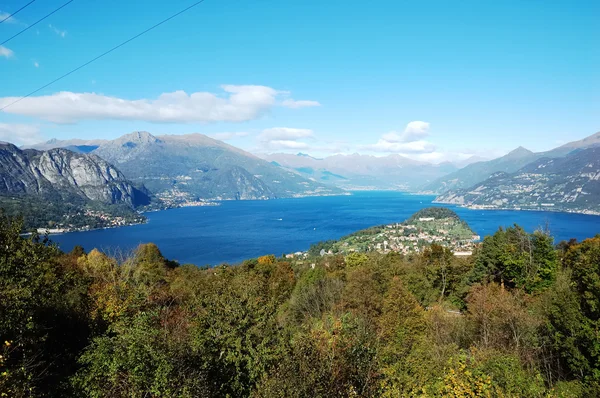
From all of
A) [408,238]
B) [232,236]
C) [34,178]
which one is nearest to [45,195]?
[34,178]

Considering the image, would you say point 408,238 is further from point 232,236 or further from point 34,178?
point 34,178

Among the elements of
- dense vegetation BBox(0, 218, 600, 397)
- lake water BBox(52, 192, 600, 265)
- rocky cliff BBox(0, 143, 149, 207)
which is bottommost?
lake water BBox(52, 192, 600, 265)

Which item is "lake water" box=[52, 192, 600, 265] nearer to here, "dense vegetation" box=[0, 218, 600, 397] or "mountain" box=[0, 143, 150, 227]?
"mountain" box=[0, 143, 150, 227]

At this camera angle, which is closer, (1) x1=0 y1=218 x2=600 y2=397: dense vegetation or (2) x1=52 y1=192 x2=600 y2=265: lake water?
(1) x1=0 y1=218 x2=600 y2=397: dense vegetation

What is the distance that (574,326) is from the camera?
14.4m

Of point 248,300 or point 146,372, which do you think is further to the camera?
point 248,300

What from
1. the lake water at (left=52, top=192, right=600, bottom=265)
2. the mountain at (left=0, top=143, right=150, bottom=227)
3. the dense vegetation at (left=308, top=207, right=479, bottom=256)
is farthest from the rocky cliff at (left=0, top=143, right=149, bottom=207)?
the dense vegetation at (left=308, top=207, right=479, bottom=256)

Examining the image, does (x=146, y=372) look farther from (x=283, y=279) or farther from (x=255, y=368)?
(x=283, y=279)

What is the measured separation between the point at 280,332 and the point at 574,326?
13081 mm

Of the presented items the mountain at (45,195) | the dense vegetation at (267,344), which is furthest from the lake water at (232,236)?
the dense vegetation at (267,344)

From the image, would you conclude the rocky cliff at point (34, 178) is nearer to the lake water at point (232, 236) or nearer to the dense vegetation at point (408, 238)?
the lake water at point (232, 236)

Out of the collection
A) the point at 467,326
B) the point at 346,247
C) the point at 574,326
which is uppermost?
the point at 574,326

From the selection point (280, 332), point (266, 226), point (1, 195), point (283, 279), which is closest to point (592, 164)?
point (266, 226)

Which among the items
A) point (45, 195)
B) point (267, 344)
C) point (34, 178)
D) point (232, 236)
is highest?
point (34, 178)
